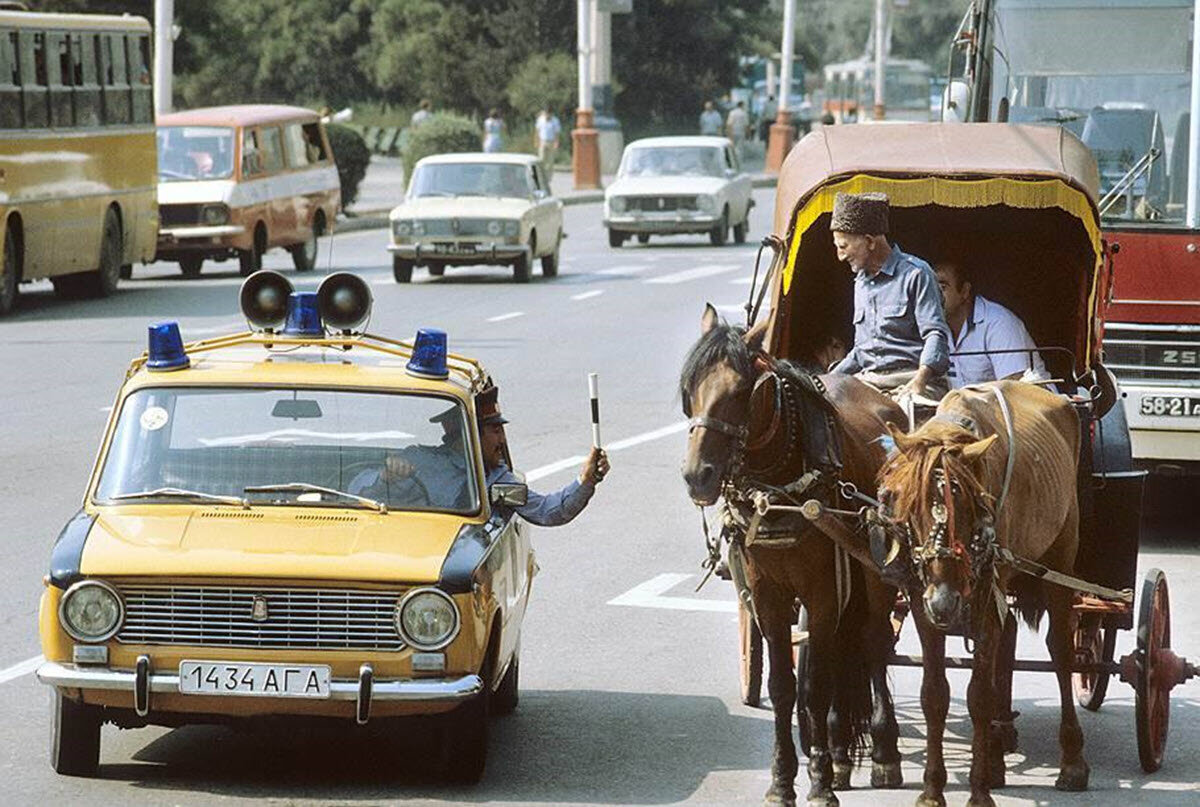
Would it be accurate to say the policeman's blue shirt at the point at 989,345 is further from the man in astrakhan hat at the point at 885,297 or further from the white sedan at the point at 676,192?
the white sedan at the point at 676,192

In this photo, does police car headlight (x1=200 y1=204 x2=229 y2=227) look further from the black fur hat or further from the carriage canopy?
the black fur hat

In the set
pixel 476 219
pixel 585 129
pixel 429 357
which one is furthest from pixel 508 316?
pixel 585 129

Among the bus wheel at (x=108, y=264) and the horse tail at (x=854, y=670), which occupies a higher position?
the horse tail at (x=854, y=670)

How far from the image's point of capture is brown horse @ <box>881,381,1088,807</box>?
291 inches

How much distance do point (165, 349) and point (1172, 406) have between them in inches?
271

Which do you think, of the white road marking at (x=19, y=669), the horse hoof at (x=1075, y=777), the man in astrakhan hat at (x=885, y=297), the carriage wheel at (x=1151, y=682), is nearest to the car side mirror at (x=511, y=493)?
the man in astrakhan hat at (x=885, y=297)

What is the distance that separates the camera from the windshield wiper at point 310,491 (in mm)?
8617

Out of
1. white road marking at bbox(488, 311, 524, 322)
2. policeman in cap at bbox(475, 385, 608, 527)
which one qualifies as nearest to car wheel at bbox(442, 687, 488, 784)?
policeman in cap at bbox(475, 385, 608, 527)

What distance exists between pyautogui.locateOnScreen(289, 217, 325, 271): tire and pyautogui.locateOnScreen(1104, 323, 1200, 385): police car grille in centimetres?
2255

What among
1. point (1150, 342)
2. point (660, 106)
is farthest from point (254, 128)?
point (660, 106)

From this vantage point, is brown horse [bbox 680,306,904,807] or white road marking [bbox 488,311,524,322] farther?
white road marking [bbox 488,311,524,322]

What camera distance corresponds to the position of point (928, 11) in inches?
5133

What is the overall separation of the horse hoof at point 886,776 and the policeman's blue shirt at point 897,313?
153 centimetres

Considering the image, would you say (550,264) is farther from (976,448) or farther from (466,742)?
(976,448)
